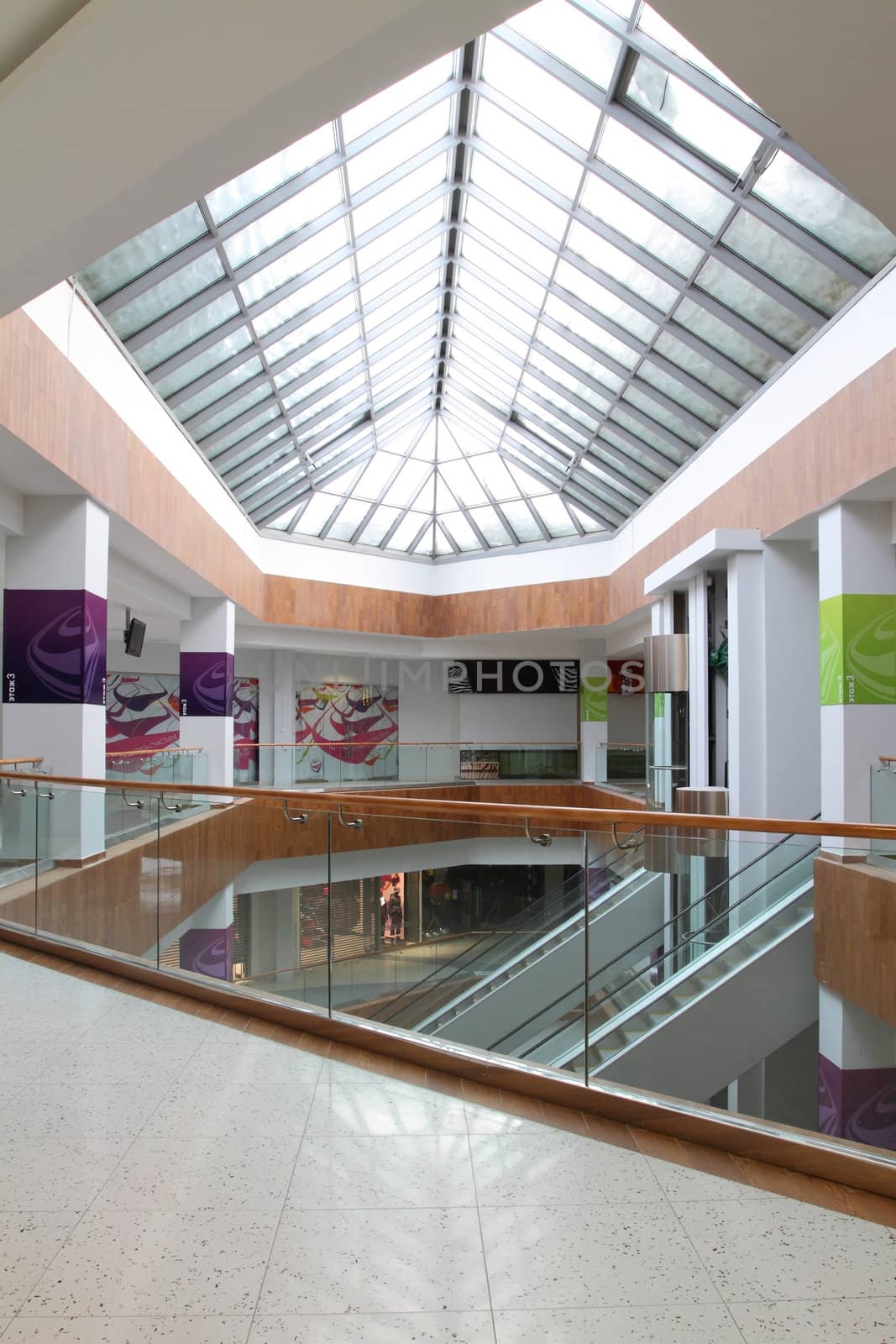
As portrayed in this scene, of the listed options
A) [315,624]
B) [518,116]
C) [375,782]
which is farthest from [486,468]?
[518,116]

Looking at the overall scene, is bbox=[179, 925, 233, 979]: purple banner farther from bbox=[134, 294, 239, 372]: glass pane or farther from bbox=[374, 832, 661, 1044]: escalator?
bbox=[134, 294, 239, 372]: glass pane

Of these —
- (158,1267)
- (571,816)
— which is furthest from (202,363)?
(158,1267)

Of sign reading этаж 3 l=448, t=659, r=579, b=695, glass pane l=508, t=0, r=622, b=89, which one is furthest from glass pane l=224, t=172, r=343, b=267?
sign reading этаж 3 l=448, t=659, r=579, b=695

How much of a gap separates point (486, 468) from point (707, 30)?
1546 cm

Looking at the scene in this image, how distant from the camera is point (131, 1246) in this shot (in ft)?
7.95

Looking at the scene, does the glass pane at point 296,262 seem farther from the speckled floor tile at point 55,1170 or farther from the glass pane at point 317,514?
the speckled floor tile at point 55,1170

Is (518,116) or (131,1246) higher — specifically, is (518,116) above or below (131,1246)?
above

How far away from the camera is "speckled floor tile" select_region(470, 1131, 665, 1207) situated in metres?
2.66

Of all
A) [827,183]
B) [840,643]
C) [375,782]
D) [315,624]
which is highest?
[827,183]

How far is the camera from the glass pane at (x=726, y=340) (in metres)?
9.76

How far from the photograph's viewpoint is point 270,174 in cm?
855

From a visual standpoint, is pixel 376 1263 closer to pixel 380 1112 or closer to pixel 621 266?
pixel 380 1112

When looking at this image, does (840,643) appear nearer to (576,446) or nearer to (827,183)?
(827,183)

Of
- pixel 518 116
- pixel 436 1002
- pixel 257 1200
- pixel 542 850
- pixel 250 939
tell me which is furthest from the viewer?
pixel 518 116
